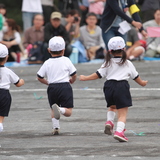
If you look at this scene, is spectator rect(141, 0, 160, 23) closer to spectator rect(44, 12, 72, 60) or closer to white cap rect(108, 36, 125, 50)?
spectator rect(44, 12, 72, 60)

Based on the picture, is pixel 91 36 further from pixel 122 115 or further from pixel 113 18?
pixel 122 115

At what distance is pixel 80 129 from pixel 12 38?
964 cm

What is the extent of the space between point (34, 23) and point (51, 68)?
9.40 meters

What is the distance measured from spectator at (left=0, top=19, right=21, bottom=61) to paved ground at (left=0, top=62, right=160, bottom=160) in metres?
4.59

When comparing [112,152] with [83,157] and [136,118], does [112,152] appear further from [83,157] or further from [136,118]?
[136,118]

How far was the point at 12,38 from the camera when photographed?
17938mm

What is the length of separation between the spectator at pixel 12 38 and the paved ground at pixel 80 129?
4.59 metres

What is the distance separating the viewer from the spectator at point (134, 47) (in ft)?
54.2

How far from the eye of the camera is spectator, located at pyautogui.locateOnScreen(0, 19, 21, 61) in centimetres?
1778

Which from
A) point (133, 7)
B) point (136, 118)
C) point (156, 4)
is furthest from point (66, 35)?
point (136, 118)

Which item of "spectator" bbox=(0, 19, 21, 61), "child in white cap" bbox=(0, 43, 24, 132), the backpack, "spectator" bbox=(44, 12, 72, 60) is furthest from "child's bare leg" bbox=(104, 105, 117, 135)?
"spectator" bbox=(0, 19, 21, 61)

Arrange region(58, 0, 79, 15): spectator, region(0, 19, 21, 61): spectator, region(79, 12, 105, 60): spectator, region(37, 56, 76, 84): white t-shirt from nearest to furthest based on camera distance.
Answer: region(37, 56, 76, 84): white t-shirt < region(79, 12, 105, 60): spectator < region(0, 19, 21, 61): spectator < region(58, 0, 79, 15): spectator

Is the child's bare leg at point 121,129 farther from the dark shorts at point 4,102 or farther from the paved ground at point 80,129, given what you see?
→ the dark shorts at point 4,102

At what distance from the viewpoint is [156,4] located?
18.6m
